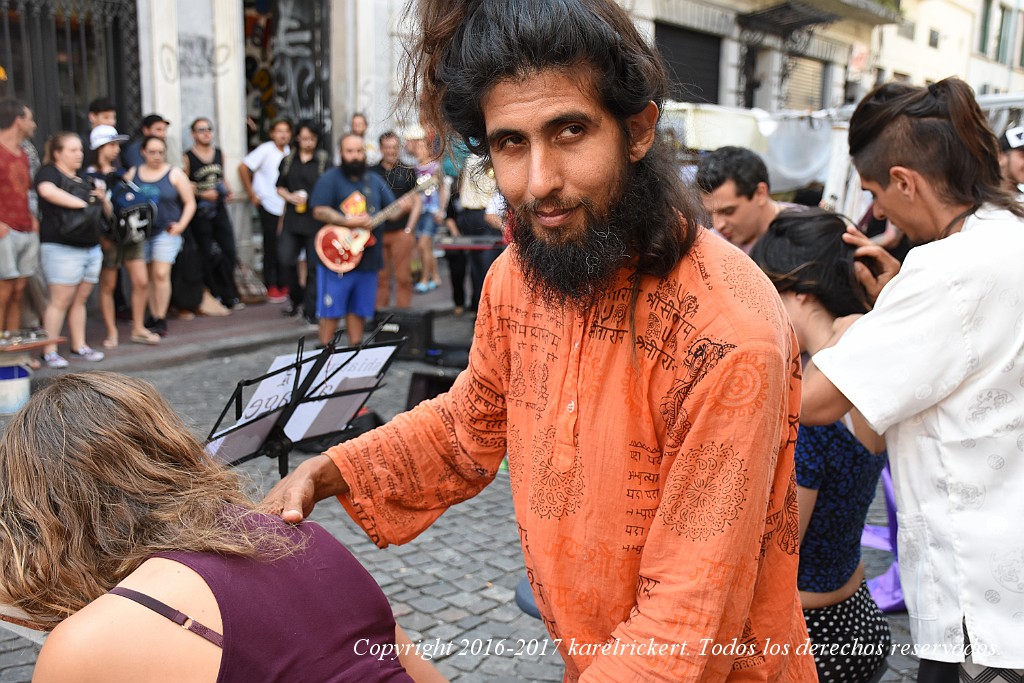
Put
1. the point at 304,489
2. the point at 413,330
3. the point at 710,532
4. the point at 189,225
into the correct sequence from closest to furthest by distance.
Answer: the point at 710,532 → the point at 304,489 → the point at 413,330 → the point at 189,225

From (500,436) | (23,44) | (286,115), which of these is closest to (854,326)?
(500,436)

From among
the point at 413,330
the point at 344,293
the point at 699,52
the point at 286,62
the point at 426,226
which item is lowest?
the point at 413,330

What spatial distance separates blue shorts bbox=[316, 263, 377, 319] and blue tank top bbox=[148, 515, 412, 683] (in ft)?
19.7

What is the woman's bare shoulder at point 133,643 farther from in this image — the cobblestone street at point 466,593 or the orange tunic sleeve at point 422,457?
the cobblestone street at point 466,593

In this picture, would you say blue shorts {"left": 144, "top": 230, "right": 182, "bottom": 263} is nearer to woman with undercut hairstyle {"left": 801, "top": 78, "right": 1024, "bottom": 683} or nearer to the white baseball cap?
the white baseball cap

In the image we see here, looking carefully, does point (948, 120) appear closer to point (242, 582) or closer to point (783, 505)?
point (783, 505)

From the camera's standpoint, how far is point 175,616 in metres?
1.40

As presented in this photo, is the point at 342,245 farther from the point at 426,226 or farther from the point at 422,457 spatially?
the point at 422,457

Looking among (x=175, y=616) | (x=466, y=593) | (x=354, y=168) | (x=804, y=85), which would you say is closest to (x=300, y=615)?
(x=175, y=616)

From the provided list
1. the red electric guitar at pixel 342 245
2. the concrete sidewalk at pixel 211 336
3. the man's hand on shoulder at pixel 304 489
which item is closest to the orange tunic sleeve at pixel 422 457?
the man's hand on shoulder at pixel 304 489

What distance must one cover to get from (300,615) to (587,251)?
0.83 m

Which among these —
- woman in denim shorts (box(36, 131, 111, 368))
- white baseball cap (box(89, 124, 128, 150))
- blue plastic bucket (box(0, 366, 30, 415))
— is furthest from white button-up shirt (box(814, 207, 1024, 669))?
white baseball cap (box(89, 124, 128, 150))

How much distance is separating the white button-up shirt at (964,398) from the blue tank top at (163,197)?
7.43m

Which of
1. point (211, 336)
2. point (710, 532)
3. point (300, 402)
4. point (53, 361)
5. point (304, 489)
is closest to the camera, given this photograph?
point (710, 532)
